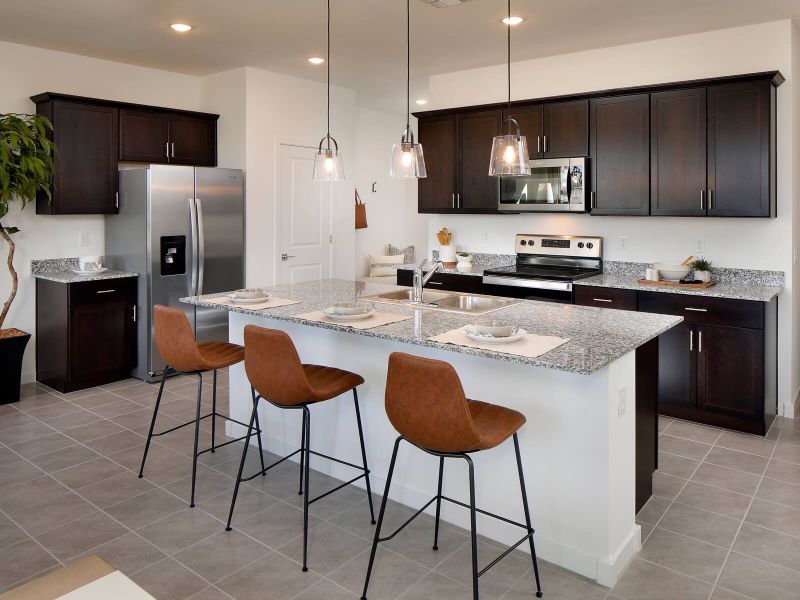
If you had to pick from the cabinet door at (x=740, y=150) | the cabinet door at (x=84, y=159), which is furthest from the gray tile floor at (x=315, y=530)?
the cabinet door at (x=84, y=159)

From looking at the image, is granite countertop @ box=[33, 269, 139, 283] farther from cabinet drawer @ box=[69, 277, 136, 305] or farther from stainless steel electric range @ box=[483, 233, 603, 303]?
stainless steel electric range @ box=[483, 233, 603, 303]

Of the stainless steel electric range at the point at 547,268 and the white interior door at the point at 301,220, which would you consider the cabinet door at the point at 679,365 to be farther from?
the white interior door at the point at 301,220

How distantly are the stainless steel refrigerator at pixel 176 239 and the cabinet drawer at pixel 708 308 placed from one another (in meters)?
3.53

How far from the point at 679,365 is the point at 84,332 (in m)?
4.43

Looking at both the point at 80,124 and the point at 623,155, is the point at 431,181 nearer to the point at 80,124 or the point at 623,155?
the point at 623,155

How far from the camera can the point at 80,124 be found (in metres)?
5.17

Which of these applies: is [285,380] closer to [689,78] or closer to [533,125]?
[533,125]

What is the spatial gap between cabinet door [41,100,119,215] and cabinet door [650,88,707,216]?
14.2ft

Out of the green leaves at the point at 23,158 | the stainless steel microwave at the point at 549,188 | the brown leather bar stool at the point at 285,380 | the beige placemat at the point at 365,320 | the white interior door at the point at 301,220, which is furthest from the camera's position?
the white interior door at the point at 301,220

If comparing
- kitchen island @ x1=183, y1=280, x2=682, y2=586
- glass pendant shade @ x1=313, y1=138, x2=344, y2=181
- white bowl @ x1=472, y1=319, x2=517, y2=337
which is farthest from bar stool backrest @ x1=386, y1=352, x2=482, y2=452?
glass pendant shade @ x1=313, y1=138, x2=344, y2=181

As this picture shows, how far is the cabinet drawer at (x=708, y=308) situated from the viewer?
3965 mm

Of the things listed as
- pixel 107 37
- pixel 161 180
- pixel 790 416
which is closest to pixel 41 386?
pixel 161 180

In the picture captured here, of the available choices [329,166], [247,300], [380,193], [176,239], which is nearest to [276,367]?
[247,300]

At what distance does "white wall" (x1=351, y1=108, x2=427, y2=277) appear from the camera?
8.37 meters
